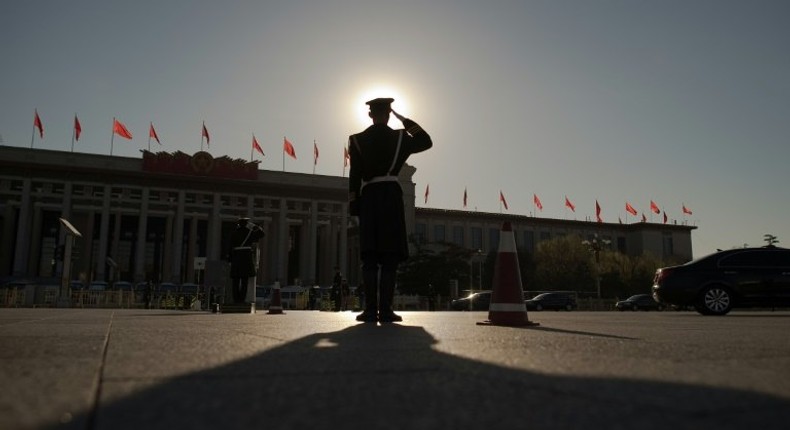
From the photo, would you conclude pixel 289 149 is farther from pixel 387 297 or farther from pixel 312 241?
pixel 387 297

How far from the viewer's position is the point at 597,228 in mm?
95062

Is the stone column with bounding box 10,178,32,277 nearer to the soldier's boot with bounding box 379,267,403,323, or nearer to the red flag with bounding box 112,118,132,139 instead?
the red flag with bounding box 112,118,132,139

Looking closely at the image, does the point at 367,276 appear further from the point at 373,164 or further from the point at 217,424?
the point at 217,424

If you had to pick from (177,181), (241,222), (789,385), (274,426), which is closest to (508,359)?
(789,385)

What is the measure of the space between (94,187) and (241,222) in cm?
5909

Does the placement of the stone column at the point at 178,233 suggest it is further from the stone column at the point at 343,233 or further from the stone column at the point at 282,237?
the stone column at the point at 343,233

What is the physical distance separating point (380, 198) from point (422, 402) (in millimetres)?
4186

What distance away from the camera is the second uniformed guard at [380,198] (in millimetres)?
5301

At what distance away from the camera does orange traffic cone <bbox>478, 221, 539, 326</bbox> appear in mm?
5250

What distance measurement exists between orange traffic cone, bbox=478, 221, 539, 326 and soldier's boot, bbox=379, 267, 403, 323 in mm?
825

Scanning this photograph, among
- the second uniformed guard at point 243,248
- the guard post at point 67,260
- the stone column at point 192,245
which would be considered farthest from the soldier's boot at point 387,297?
the stone column at point 192,245

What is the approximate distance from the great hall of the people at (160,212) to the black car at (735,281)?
48.4 meters

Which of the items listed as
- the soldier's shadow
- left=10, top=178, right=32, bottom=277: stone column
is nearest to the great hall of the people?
left=10, top=178, right=32, bottom=277: stone column

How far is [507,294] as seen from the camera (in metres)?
5.39
